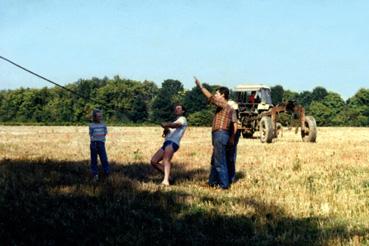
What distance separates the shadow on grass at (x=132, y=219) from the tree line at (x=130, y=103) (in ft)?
249

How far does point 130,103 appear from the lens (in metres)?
109

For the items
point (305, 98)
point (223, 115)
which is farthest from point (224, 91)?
point (305, 98)

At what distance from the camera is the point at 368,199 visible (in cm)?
788

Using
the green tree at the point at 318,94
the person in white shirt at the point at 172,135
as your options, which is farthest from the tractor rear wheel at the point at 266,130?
the green tree at the point at 318,94

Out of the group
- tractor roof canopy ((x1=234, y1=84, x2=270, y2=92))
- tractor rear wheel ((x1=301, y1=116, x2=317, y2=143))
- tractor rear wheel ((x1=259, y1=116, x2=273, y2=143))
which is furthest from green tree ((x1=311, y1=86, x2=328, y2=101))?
tractor rear wheel ((x1=259, y1=116, x2=273, y2=143))

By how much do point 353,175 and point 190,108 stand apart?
92.6 m

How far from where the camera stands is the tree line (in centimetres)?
9509

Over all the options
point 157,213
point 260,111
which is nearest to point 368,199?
point 157,213

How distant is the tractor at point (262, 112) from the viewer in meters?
22.6

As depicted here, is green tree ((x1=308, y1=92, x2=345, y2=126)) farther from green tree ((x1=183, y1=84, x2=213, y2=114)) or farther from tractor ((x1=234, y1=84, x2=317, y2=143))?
tractor ((x1=234, y1=84, x2=317, y2=143))

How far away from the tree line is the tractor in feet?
194

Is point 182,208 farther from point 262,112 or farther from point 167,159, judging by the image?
point 262,112

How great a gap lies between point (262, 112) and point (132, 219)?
19.0 metres

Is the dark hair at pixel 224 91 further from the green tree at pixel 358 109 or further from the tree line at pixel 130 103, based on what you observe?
the green tree at pixel 358 109
